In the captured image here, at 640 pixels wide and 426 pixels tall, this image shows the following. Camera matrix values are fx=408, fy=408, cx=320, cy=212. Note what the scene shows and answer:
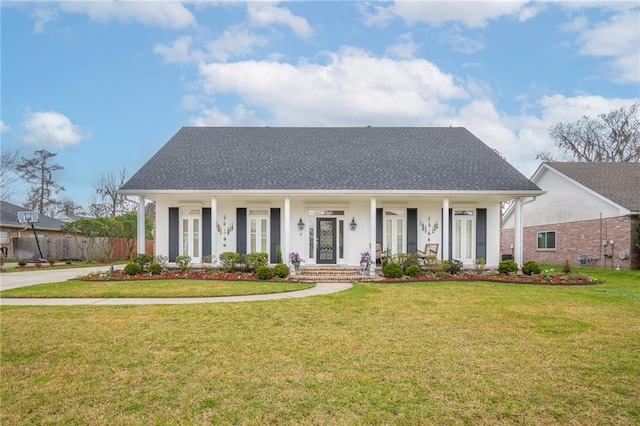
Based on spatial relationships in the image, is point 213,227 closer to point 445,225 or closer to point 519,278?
point 445,225

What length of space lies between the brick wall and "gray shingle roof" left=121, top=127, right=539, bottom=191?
5686mm

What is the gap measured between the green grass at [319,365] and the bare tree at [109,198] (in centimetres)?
3274

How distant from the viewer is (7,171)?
28094 mm

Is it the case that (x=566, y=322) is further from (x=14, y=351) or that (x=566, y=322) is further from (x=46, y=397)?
(x=14, y=351)

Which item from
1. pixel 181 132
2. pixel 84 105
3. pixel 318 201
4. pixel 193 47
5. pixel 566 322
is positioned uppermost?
pixel 193 47

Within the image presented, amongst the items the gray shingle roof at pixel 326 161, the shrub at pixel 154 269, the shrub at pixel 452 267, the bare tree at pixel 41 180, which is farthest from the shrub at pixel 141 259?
the bare tree at pixel 41 180

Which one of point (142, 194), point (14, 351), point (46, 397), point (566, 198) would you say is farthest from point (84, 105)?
point (566, 198)

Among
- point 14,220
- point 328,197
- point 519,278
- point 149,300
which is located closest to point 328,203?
point 328,197

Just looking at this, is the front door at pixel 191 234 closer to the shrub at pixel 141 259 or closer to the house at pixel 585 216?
the shrub at pixel 141 259

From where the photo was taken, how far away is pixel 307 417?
11.1 feet

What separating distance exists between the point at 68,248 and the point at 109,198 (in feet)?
47.4

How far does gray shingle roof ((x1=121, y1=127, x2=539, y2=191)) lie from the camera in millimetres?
14570

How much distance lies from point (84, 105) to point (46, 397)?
63.0 feet

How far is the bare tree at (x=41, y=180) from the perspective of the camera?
33625mm
